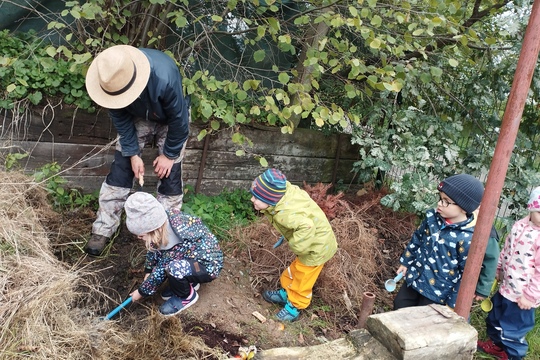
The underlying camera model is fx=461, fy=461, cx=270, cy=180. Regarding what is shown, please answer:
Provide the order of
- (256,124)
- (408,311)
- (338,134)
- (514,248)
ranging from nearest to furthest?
(408,311) → (514,248) → (256,124) → (338,134)

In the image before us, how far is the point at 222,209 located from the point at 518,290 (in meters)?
2.66

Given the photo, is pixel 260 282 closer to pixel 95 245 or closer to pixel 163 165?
pixel 163 165

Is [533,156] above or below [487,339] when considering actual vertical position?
above

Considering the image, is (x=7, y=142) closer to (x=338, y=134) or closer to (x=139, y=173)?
(x=139, y=173)

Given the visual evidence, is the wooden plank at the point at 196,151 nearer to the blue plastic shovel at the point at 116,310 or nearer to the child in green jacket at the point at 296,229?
the child in green jacket at the point at 296,229

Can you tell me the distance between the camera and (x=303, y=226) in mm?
3072

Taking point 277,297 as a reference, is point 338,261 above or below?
above

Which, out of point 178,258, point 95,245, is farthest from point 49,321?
point 95,245

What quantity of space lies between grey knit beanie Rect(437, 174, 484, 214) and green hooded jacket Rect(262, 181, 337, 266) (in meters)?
0.86

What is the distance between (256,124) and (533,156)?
2.75 metres

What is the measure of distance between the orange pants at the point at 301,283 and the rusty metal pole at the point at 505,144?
1219 mm

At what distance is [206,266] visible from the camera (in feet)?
9.96

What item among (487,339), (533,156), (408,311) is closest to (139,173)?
(408,311)

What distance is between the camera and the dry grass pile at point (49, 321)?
2.13 m
